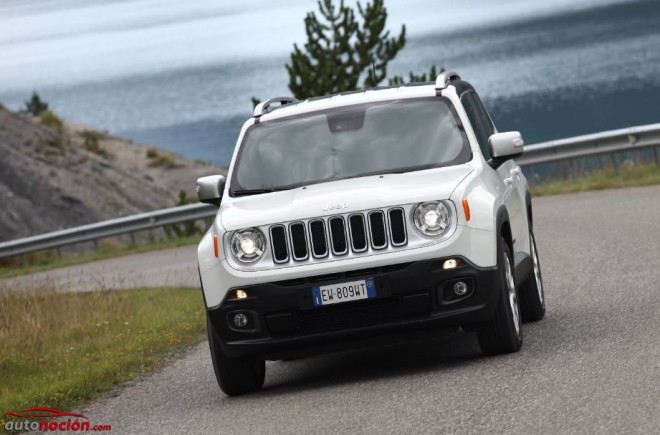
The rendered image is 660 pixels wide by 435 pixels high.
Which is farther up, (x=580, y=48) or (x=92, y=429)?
(x=92, y=429)

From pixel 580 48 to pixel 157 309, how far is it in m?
123

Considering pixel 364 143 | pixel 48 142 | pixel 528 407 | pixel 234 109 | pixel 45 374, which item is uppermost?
pixel 364 143

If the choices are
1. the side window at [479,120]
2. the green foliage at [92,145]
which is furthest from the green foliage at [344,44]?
the green foliage at [92,145]

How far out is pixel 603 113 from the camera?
10319cm

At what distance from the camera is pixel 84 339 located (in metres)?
13.9

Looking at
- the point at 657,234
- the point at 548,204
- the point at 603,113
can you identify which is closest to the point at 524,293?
the point at 657,234

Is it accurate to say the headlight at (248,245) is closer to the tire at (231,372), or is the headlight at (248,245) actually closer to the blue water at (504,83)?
the tire at (231,372)

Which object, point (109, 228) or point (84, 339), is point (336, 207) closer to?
point (84, 339)

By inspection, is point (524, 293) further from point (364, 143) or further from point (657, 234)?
point (657, 234)

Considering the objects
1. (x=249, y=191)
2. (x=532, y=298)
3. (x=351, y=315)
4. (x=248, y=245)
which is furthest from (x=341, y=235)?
(x=532, y=298)

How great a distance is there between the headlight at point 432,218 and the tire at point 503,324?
18.0 inches

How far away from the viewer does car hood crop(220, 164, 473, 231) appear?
8922 mm

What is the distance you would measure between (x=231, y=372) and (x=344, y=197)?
1369 mm

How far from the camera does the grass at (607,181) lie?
23047 millimetres
